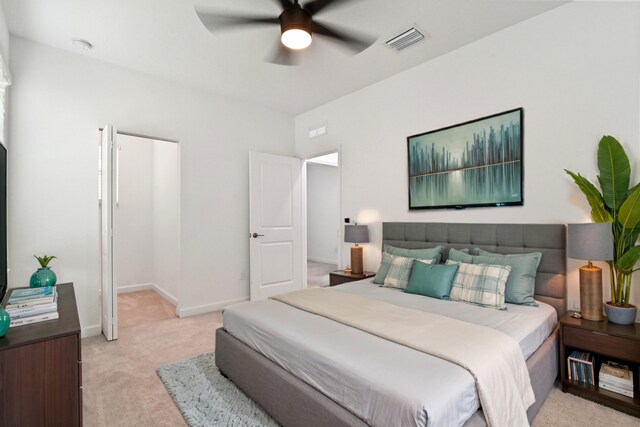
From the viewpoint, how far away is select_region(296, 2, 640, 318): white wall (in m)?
2.36

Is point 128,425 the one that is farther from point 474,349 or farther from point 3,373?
point 474,349

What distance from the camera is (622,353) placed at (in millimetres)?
1997

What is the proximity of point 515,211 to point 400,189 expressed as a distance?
1273mm

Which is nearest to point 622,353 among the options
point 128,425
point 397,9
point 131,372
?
point 397,9

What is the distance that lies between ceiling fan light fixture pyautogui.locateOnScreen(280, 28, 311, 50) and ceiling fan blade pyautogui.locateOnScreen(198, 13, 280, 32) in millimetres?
138

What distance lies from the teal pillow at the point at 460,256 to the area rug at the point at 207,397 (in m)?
2.04

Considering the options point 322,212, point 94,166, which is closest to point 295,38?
point 94,166

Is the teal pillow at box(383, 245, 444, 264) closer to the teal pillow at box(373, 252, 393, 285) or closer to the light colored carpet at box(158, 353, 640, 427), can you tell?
the teal pillow at box(373, 252, 393, 285)

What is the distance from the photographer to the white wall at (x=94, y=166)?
3.06 metres

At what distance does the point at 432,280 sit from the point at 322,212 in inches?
248

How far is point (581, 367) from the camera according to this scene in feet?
7.28

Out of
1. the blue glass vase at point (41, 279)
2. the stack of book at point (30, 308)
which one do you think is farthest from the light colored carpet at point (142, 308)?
the stack of book at point (30, 308)

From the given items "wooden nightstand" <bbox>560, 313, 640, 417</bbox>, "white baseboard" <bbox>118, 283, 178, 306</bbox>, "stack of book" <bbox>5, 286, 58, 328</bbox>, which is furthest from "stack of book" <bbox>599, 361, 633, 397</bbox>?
"white baseboard" <bbox>118, 283, 178, 306</bbox>

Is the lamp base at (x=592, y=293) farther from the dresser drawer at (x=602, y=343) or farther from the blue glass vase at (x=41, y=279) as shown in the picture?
the blue glass vase at (x=41, y=279)
